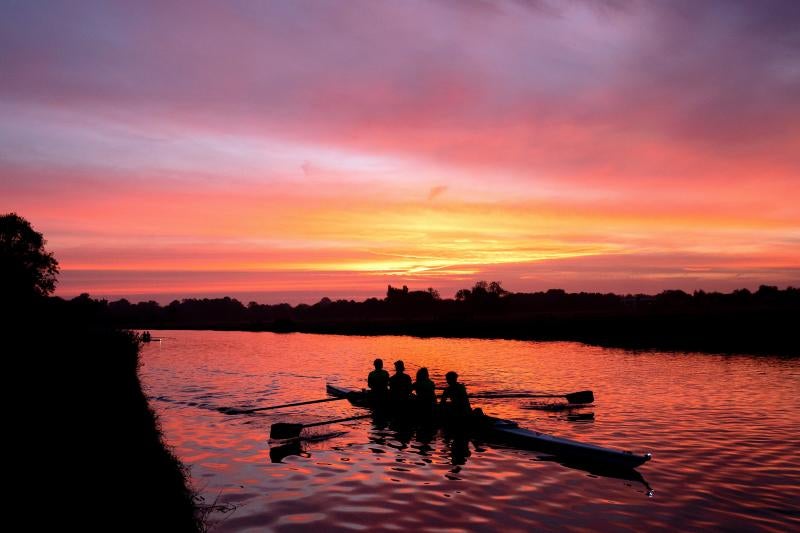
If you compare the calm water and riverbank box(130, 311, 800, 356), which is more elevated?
riverbank box(130, 311, 800, 356)

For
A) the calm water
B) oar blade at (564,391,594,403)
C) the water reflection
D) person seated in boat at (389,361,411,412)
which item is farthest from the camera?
oar blade at (564,391,594,403)

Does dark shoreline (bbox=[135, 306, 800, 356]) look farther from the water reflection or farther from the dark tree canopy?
the dark tree canopy

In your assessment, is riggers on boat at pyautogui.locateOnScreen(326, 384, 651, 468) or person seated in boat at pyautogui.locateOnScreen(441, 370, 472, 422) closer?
riggers on boat at pyautogui.locateOnScreen(326, 384, 651, 468)

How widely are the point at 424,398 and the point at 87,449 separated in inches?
468

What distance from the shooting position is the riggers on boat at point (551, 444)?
13766mm

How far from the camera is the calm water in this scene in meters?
11.0

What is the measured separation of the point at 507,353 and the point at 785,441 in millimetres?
38728

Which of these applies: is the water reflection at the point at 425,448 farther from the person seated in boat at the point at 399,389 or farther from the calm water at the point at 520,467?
the person seated in boat at the point at 399,389

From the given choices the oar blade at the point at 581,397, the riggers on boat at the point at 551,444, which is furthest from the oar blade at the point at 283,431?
the oar blade at the point at 581,397

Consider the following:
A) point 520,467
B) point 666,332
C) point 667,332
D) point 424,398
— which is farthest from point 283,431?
point 666,332

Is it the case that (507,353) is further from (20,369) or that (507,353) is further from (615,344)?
(20,369)

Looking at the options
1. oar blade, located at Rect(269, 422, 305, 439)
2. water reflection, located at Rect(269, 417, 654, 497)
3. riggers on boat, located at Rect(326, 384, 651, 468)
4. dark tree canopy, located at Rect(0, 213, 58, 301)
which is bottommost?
water reflection, located at Rect(269, 417, 654, 497)

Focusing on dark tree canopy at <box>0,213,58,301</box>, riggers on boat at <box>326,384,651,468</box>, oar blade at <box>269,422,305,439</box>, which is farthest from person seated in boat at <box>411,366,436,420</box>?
dark tree canopy at <box>0,213,58,301</box>

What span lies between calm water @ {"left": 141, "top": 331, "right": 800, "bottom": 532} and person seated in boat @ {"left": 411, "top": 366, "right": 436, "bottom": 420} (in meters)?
1.40
